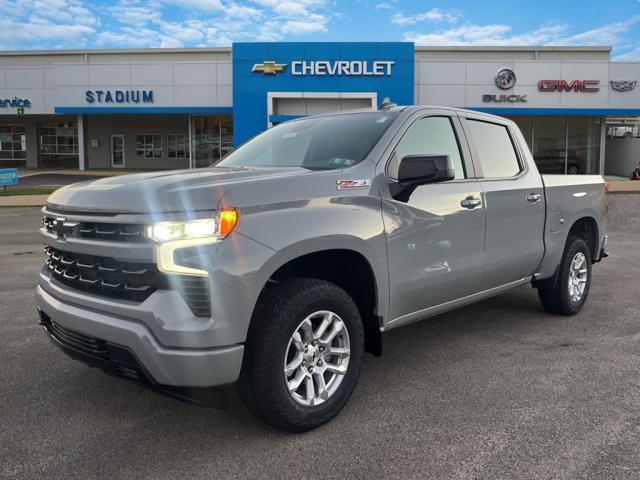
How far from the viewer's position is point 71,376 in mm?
4121

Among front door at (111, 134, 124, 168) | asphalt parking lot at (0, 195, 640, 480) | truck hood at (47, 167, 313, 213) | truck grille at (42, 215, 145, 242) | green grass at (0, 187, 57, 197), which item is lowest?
asphalt parking lot at (0, 195, 640, 480)

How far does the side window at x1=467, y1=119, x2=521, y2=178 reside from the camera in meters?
4.67

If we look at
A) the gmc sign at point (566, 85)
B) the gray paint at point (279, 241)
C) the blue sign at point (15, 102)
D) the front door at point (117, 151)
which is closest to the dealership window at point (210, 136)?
the front door at point (117, 151)

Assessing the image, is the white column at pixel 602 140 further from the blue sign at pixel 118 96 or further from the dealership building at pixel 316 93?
the blue sign at pixel 118 96

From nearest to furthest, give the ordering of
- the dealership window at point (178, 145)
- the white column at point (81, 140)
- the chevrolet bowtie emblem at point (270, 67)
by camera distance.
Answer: the chevrolet bowtie emblem at point (270, 67)
the white column at point (81, 140)
the dealership window at point (178, 145)

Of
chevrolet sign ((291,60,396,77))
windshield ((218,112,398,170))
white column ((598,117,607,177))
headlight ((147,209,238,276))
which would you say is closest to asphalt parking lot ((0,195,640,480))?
headlight ((147,209,238,276))

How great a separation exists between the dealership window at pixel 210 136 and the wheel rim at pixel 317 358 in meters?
30.8

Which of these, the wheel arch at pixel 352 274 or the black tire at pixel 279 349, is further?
the wheel arch at pixel 352 274

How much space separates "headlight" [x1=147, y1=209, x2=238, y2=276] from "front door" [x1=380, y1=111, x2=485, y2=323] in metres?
1.19

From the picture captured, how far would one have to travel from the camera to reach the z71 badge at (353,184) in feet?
11.1

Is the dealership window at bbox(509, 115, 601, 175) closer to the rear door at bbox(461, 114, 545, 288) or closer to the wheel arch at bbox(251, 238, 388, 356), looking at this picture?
the rear door at bbox(461, 114, 545, 288)

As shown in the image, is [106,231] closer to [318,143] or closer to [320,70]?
[318,143]

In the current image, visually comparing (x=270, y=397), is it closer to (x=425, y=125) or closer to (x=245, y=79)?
(x=425, y=125)

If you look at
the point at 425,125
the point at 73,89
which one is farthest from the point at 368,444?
the point at 73,89
